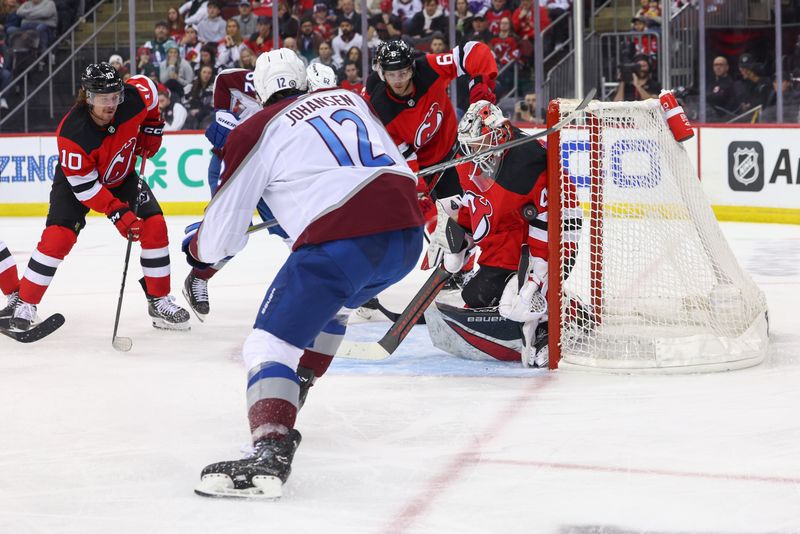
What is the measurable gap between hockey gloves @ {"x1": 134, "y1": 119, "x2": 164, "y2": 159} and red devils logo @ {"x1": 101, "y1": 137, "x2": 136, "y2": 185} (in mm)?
84

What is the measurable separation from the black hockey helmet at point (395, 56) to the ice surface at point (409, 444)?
1.09 m

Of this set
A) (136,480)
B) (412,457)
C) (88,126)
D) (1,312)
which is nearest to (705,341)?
(412,457)

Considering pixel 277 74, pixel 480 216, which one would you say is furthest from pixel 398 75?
pixel 277 74

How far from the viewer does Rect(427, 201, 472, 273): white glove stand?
3.86 m

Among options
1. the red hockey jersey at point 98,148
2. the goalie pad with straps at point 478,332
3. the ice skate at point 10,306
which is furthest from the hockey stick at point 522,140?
the ice skate at point 10,306

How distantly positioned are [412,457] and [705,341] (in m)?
1.26

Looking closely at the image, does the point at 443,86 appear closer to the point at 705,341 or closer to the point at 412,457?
the point at 705,341

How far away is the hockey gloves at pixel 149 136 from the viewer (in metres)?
4.50

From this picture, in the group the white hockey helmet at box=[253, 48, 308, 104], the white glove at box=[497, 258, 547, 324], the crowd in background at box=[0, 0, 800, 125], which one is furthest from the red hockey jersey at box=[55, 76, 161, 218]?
the crowd in background at box=[0, 0, 800, 125]

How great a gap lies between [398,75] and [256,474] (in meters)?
2.62

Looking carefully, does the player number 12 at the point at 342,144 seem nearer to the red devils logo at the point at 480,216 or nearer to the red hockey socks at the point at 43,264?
the red devils logo at the point at 480,216

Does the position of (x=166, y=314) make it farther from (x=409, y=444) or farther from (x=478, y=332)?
(x=409, y=444)

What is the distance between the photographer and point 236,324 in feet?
14.9

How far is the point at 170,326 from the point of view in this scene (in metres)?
4.47
